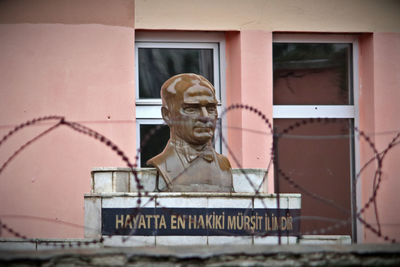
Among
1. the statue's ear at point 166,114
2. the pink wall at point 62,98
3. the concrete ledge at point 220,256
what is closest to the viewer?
the concrete ledge at point 220,256

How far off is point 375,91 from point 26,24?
4354mm

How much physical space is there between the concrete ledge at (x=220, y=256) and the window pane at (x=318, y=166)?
5.65 meters

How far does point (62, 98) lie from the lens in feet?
39.5

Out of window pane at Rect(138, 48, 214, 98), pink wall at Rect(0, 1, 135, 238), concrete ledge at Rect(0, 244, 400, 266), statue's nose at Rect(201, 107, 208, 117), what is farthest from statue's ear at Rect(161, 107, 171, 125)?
concrete ledge at Rect(0, 244, 400, 266)

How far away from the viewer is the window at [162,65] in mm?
12625

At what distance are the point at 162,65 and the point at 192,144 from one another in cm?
292

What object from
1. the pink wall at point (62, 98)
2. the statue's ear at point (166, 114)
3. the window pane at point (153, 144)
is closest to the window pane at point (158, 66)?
the window pane at point (153, 144)

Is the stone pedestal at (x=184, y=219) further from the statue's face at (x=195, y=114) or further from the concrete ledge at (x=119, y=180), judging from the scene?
the statue's face at (x=195, y=114)

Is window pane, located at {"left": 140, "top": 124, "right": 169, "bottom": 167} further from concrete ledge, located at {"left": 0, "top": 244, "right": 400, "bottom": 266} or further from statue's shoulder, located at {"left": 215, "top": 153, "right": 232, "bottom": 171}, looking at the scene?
concrete ledge, located at {"left": 0, "top": 244, "right": 400, "bottom": 266}

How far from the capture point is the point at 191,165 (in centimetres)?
995

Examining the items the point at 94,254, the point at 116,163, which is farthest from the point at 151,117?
the point at 94,254

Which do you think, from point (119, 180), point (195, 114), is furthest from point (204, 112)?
point (119, 180)

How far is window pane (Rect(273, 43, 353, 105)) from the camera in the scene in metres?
12.9

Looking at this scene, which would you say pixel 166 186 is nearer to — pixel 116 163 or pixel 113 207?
pixel 113 207
